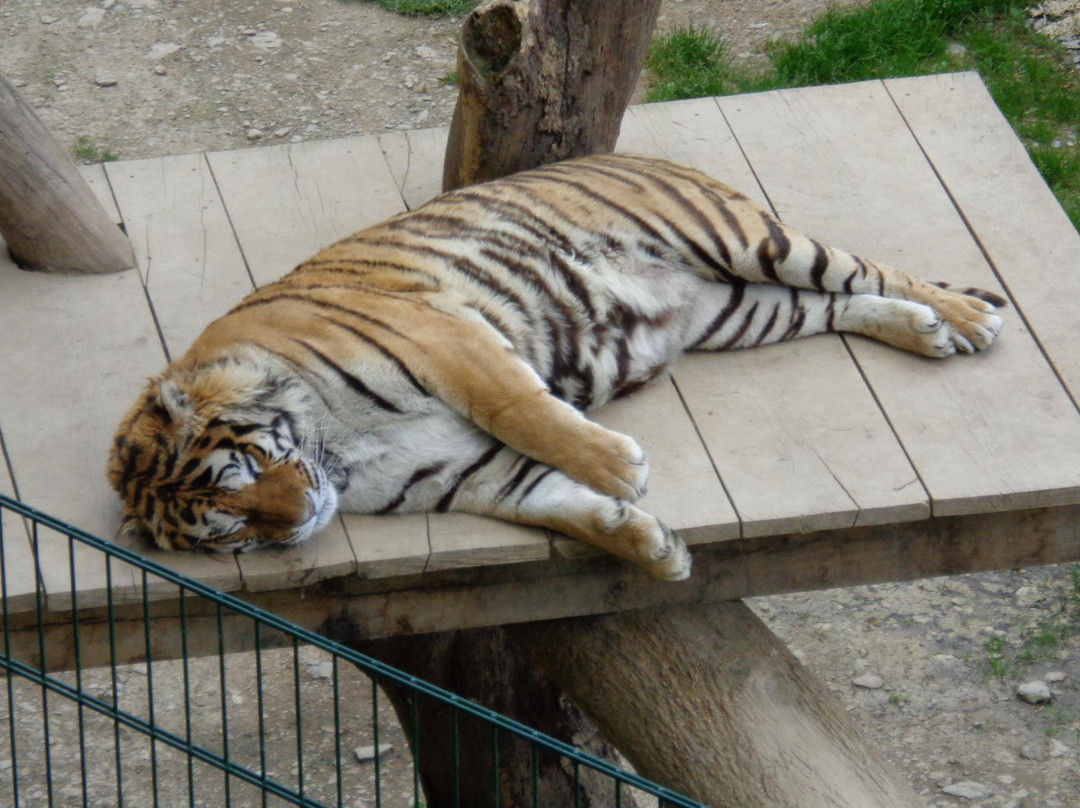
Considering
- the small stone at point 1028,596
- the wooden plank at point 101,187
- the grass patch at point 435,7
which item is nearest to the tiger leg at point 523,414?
the wooden plank at point 101,187

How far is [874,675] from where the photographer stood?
13.7 ft

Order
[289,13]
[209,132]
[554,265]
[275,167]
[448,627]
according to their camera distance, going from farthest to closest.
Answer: [289,13]
[209,132]
[275,167]
[554,265]
[448,627]

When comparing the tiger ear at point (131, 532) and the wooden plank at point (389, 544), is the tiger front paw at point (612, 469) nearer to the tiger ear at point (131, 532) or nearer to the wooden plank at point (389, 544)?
the wooden plank at point (389, 544)

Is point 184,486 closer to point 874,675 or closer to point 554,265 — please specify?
point 554,265

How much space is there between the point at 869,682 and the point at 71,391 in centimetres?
237

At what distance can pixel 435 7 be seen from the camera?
A: 6035 millimetres

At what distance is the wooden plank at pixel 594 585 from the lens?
2.66 metres

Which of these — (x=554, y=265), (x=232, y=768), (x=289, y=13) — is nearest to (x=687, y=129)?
(x=554, y=265)

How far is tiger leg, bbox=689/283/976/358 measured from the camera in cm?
307

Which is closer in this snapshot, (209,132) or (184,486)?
(184,486)

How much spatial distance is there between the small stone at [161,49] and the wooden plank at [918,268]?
2893 mm

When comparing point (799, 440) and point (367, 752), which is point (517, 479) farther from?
point (367, 752)

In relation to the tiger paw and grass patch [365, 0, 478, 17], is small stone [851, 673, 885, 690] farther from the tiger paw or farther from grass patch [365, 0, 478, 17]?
grass patch [365, 0, 478, 17]

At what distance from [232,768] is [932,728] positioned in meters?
2.30
